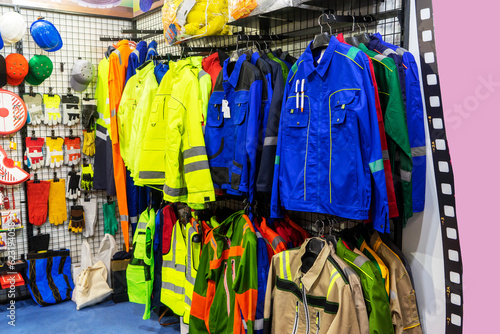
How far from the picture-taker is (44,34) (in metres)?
3.93

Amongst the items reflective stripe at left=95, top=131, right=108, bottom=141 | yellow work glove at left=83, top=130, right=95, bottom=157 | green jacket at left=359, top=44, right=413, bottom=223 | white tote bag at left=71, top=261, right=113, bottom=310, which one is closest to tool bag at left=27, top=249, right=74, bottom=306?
white tote bag at left=71, top=261, right=113, bottom=310

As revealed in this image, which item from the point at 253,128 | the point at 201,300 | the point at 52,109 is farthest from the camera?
the point at 52,109

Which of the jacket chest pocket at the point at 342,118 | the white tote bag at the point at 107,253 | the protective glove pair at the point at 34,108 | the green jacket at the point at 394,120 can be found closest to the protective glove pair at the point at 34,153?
the protective glove pair at the point at 34,108

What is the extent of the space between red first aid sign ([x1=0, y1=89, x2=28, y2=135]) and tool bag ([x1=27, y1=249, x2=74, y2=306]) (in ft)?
3.86

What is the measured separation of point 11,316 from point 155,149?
2083mm

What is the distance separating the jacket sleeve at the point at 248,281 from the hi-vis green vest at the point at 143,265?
4.18 ft

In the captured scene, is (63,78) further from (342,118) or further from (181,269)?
(342,118)

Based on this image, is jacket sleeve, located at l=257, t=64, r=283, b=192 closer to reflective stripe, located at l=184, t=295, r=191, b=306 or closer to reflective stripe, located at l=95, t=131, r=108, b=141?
reflective stripe, located at l=184, t=295, r=191, b=306

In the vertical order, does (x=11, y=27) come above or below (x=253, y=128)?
above

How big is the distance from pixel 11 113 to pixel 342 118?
3.22 m

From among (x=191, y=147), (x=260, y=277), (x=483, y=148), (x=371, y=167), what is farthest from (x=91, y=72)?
(x=483, y=148)

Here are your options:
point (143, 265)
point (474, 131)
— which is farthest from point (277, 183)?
point (143, 265)

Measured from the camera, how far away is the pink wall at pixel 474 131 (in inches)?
81.3

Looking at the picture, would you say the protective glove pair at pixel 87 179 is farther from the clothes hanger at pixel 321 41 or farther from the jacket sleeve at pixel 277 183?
the clothes hanger at pixel 321 41
